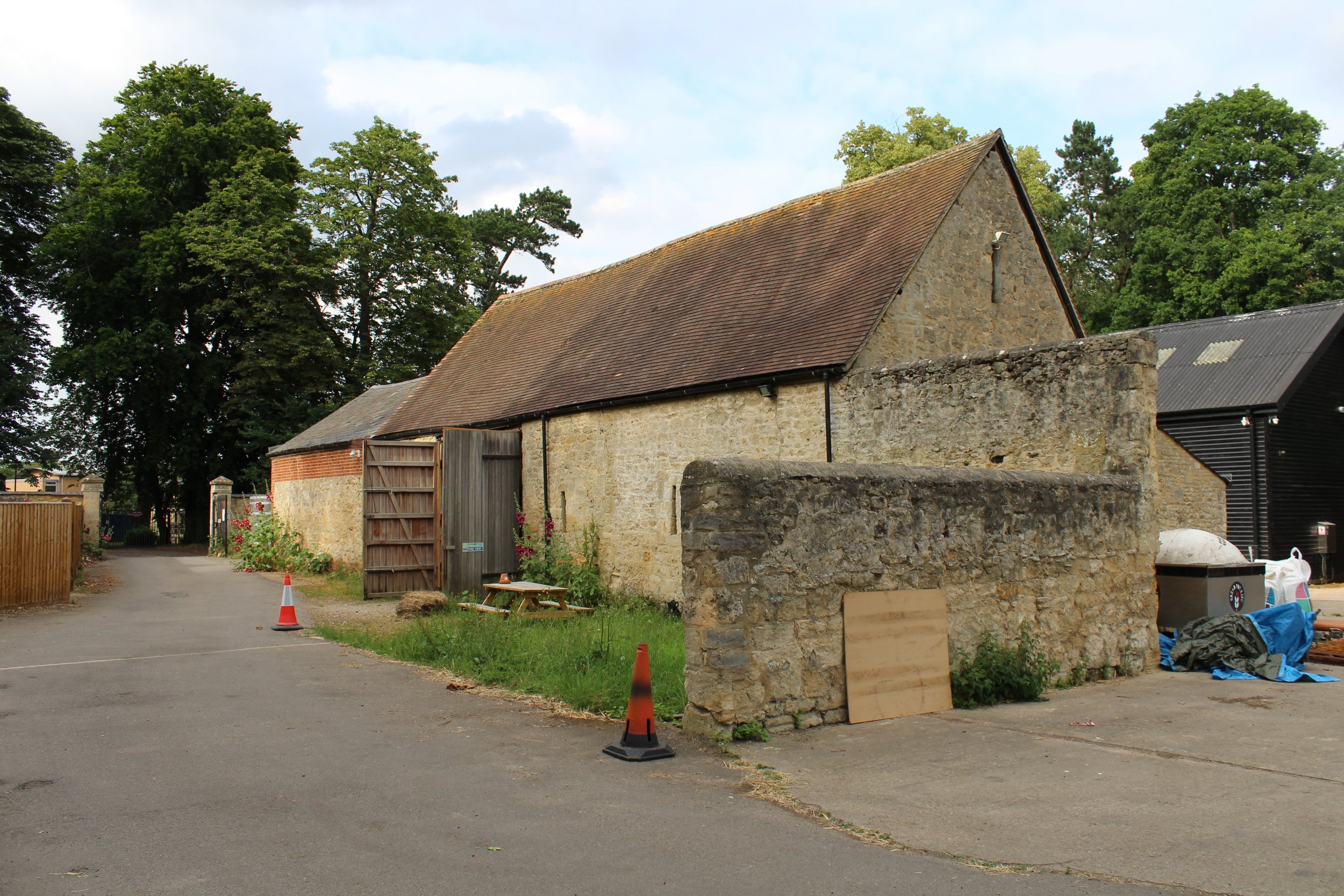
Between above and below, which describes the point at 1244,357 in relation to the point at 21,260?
below

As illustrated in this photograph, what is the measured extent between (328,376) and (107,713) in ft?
91.0

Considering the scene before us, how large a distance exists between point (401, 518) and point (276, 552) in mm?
9087

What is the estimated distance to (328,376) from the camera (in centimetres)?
3372

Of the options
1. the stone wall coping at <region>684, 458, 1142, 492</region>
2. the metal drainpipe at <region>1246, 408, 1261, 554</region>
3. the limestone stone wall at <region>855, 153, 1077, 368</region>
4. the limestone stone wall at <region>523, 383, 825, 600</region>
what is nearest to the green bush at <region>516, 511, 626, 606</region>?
the limestone stone wall at <region>523, 383, 825, 600</region>

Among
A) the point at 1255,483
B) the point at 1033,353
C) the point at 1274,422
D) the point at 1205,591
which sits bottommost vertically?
the point at 1205,591

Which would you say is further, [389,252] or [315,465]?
[389,252]

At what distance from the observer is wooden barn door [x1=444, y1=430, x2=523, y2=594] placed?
659 inches

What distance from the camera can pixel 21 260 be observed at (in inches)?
1339

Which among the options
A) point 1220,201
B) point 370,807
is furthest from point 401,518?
point 1220,201

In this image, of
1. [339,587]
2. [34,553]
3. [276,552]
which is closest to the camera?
[34,553]

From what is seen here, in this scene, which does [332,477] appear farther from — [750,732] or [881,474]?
[750,732]

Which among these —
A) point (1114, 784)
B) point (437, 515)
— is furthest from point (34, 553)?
point (1114, 784)

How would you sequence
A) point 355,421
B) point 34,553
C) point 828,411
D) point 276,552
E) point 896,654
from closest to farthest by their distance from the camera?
1. point 896,654
2. point 828,411
3. point 34,553
4. point 276,552
5. point 355,421

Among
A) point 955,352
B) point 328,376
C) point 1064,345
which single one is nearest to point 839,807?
point 1064,345
